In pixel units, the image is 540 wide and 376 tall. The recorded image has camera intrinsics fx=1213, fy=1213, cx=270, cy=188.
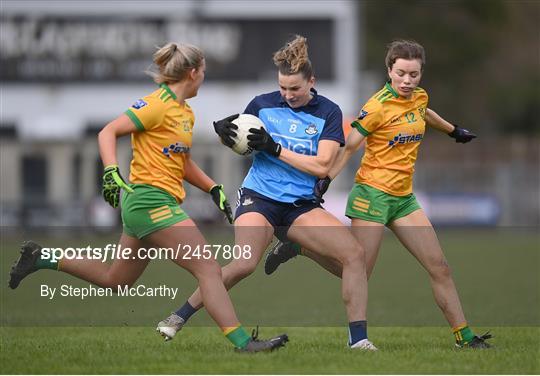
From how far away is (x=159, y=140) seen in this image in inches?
312

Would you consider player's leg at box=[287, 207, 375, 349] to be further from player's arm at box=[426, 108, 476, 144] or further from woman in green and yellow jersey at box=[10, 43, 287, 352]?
player's arm at box=[426, 108, 476, 144]

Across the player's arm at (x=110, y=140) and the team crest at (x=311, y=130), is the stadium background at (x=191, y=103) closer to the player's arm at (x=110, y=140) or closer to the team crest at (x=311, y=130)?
the team crest at (x=311, y=130)

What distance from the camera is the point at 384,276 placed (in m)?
16.9

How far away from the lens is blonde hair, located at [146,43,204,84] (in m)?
7.98

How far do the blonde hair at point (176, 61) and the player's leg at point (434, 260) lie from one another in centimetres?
193

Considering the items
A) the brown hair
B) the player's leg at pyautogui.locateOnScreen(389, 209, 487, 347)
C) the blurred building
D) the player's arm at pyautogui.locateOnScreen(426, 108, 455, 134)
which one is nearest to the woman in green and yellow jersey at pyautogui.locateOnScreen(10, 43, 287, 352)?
the player's leg at pyautogui.locateOnScreen(389, 209, 487, 347)

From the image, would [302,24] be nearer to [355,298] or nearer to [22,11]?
[22,11]

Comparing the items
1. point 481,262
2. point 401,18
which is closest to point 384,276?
point 481,262

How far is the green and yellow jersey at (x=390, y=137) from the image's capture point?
8609 millimetres

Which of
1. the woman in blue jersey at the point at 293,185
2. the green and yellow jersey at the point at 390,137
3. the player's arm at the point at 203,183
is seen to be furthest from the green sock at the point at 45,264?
the green and yellow jersey at the point at 390,137

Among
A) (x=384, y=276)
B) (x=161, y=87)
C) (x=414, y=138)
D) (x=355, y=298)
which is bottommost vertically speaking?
(x=384, y=276)

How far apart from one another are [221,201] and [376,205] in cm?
112

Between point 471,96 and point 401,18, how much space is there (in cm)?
521

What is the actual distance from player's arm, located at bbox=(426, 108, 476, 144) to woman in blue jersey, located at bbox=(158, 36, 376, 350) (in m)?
0.93
